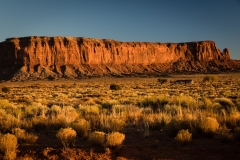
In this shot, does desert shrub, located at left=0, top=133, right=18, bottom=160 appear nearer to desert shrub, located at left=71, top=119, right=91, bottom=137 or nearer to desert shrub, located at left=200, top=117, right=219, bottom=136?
desert shrub, located at left=71, top=119, right=91, bottom=137

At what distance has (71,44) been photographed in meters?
148

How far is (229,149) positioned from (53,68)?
5057 inches

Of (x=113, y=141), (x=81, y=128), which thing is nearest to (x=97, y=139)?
(x=113, y=141)

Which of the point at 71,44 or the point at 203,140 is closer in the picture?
Result: the point at 203,140

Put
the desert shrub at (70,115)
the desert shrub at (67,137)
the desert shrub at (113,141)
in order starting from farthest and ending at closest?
the desert shrub at (70,115) → the desert shrub at (67,137) → the desert shrub at (113,141)

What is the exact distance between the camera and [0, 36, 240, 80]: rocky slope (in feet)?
428

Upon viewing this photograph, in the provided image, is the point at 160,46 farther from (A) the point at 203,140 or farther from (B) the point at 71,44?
(A) the point at 203,140

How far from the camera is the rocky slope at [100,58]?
A: 130500 millimetres

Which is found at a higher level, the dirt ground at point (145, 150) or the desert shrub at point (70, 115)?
the desert shrub at point (70, 115)

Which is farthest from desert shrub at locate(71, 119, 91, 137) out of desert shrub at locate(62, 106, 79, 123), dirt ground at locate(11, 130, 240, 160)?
desert shrub at locate(62, 106, 79, 123)

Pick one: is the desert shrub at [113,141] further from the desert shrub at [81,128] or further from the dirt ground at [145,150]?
the desert shrub at [81,128]

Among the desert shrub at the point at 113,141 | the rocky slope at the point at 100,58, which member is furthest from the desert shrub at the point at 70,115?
the rocky slope at the point at 100,58

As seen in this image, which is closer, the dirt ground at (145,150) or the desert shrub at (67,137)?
the dirt ground at (145,150)

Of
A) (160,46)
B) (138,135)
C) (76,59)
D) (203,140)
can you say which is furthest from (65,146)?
(160,46)
